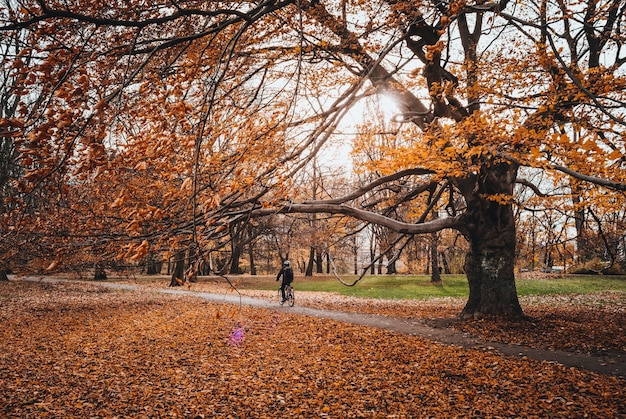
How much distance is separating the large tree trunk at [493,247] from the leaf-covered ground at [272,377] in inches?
96.4

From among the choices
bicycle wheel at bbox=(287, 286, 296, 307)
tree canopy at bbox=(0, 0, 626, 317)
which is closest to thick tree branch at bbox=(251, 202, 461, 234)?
tree canopy at bbox=(0, 0, 626, 317)

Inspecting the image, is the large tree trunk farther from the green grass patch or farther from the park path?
the green grass patch

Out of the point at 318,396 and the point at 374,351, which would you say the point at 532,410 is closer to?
the point at 318,396

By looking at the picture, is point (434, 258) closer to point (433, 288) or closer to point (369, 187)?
point (433, 288)

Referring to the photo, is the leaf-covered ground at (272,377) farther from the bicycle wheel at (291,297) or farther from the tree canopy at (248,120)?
the bicycle wheel at (291,297)

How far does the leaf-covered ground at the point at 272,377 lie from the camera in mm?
4676

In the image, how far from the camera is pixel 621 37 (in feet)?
21.0

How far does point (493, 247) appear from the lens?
948 centimetres

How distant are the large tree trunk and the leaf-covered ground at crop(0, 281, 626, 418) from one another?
8.04ft

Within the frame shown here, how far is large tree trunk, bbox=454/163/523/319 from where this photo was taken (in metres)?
9.34

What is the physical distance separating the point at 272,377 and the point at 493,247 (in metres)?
6.42

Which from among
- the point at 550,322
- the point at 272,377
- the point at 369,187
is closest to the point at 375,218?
the point at 369,187

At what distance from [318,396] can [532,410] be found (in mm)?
2562

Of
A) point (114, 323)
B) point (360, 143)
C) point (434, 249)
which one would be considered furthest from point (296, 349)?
point (434, 249)
